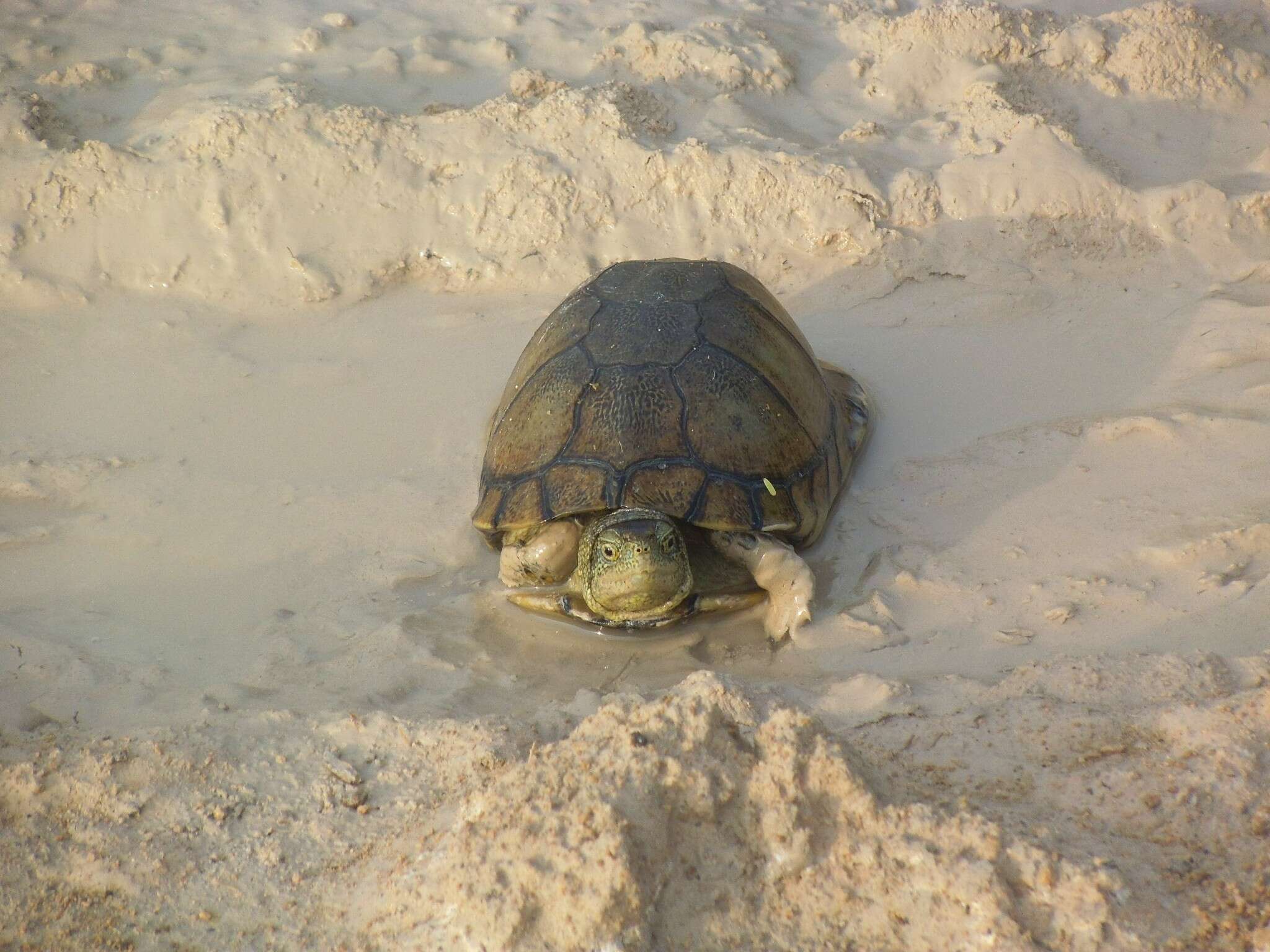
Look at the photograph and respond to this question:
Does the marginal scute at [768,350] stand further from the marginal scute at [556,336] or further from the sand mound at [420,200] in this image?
the sand mound at [420,200]

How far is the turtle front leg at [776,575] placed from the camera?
3.17 meters

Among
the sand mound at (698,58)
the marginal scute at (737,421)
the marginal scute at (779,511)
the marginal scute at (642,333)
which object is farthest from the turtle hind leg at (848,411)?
the sand mound at (698,58)

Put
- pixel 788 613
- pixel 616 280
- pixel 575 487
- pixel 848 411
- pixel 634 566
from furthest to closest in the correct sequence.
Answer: pixel 848 411, pixel 616 280, pixel 575 487, pixel 788 613, pixel 634 566

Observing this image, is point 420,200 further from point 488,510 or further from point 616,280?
point 488,510

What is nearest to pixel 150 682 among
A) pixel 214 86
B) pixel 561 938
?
pixel 561 938

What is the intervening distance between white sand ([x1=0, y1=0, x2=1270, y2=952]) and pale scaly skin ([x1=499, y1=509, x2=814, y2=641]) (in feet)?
0.38

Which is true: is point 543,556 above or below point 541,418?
below

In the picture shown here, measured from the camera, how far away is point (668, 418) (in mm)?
3326

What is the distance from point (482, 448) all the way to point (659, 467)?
→ 3.89 feet

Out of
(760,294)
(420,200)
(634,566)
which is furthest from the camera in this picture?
(420,200)

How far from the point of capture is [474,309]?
5027 millimetres

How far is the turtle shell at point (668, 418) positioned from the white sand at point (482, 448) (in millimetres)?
346

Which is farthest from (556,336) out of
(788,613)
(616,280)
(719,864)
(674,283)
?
(719,864)

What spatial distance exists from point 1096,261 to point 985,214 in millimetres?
609
